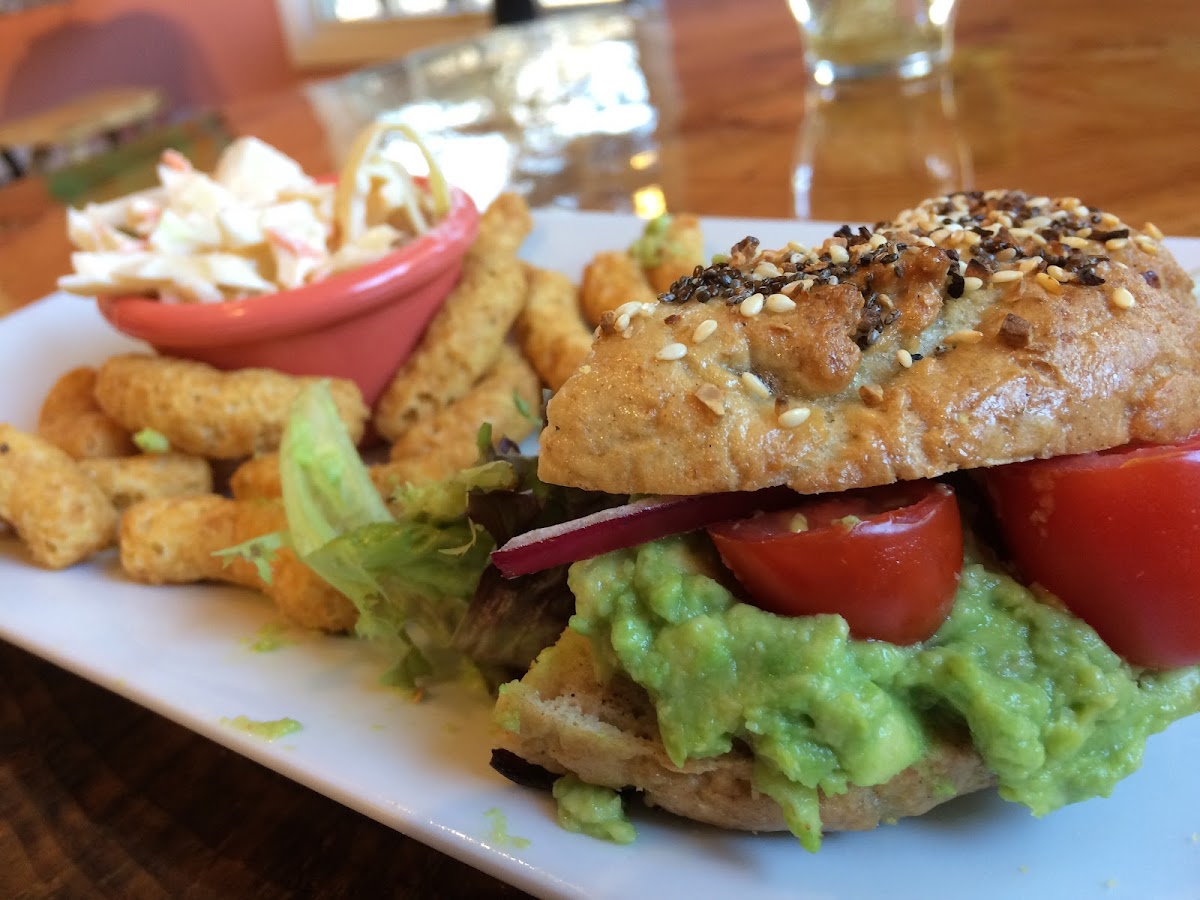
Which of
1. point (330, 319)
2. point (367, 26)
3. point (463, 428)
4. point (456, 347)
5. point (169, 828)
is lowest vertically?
point (169, 828)

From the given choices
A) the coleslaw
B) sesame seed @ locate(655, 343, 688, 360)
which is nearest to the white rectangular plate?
sesame seed @ locate(655, 343, 688, 360)

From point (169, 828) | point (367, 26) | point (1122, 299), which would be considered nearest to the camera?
point (1122, 299)

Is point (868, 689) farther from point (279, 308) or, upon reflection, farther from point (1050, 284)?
point (279, 308)

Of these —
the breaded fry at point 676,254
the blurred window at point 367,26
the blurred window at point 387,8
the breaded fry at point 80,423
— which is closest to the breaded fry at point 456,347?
the breaded fry at point 676,254

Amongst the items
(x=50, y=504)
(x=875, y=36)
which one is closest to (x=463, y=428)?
(x=50, y=504)

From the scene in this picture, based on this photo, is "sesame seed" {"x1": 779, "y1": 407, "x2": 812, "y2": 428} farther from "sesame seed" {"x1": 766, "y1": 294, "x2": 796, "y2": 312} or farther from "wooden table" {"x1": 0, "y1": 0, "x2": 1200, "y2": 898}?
"wooden table" {"x1": 0, "y1": 0, "x2": 1200, "y2": 898}

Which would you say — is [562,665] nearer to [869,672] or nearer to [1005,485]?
[869,672]
